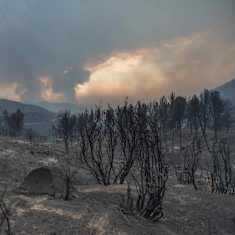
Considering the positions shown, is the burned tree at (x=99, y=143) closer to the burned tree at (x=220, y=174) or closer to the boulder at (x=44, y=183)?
the boulder at (x=44, y=183)

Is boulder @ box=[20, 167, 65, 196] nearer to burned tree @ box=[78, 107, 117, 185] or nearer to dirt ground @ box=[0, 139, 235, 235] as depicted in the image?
dirt ground @ box=[0, 139, 235, 235]

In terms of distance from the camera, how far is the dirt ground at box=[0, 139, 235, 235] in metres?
12.4

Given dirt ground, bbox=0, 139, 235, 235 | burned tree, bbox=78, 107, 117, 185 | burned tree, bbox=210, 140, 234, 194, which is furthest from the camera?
burned tree, bbox=210, 140, 234, 194

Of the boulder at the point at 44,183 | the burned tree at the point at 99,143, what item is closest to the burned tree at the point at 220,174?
the burned tree at the point at 99,143

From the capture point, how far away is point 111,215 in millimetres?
13477

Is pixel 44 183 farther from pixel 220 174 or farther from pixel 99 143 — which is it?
pixel 220 174

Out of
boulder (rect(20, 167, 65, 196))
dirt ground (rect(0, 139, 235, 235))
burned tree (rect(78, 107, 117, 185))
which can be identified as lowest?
dirt ground (rect(0, 139, 235, 235))

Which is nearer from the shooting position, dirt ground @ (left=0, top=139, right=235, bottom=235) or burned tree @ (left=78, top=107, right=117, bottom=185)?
dirt ground @ (left=0, top=139, right=235, bottom=235)

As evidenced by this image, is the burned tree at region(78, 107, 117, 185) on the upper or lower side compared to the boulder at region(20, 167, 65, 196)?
upper

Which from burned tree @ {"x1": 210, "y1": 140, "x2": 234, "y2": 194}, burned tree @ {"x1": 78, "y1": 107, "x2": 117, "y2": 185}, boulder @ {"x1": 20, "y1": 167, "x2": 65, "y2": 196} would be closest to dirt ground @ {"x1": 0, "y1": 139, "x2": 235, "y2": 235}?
boulder @ {"x1": 20, "y1": 167, "x2": 65, "y2": 196}

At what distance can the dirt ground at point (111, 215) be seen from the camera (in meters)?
12.4

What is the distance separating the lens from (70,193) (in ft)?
54.1

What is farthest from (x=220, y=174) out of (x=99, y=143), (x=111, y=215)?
(x=111, y=215)

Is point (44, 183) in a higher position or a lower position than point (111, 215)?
higher
